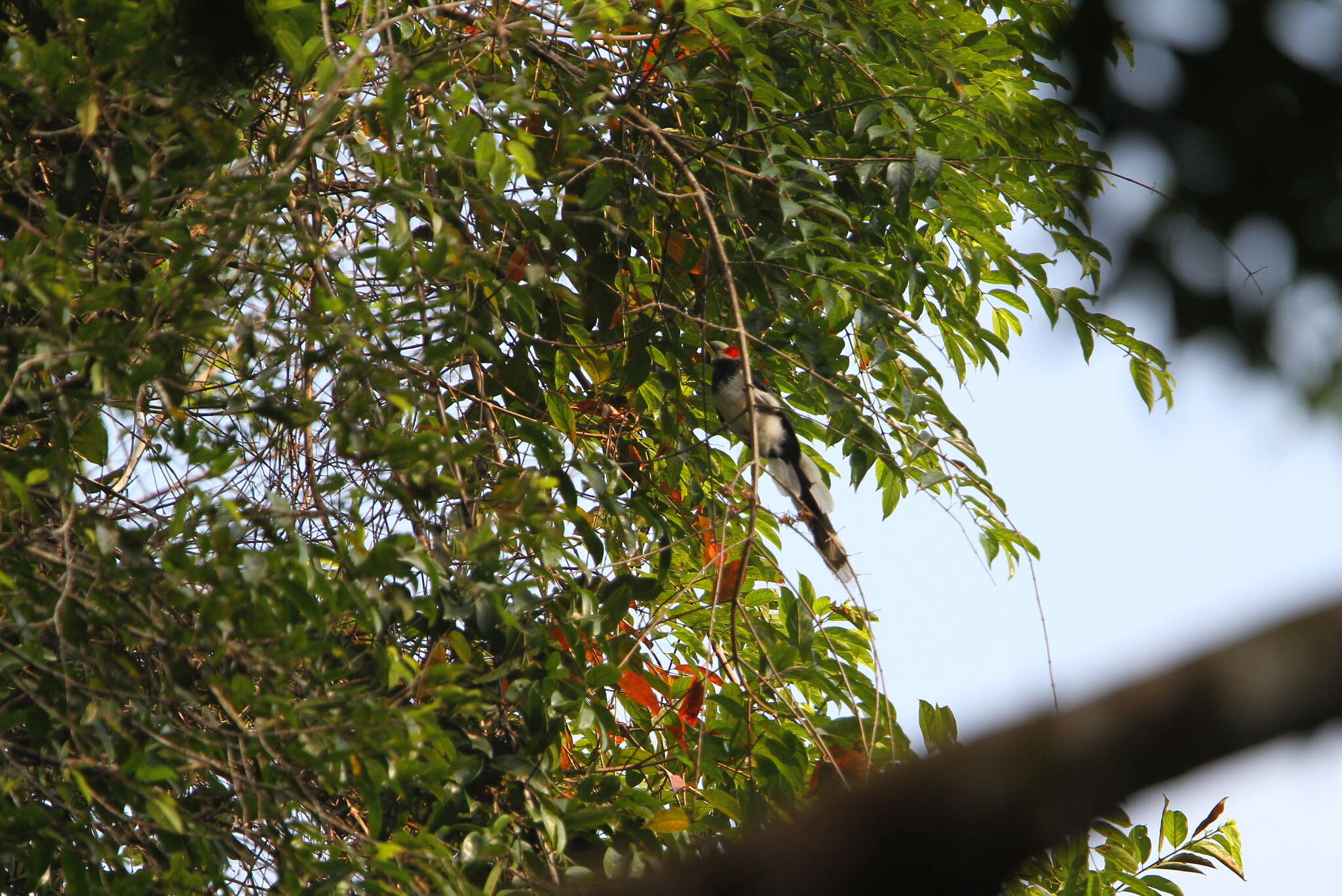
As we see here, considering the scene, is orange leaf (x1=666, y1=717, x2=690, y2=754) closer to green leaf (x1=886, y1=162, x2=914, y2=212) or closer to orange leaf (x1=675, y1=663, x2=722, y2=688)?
orange leaf (x1=675, y1=663, x2=722, y2=688)

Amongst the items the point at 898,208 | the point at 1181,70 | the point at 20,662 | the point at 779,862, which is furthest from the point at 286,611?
the point at 898,208

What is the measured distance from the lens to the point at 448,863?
6.20 feet

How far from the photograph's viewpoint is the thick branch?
57cm

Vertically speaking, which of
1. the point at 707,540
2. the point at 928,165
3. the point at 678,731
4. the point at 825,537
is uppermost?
the point at 928,165

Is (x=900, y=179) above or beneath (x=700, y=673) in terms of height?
above

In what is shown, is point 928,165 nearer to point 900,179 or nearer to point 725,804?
point 900,179

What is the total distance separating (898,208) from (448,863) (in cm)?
187

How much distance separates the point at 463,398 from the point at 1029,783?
2354 mm

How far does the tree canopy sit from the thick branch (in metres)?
0.40

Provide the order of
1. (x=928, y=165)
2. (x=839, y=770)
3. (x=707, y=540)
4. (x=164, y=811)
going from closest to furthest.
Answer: (x=164, y=811)
(x=839, y=770)
(x=928, y=165)
(x=707, y=540)

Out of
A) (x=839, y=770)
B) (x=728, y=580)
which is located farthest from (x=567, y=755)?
(x=839, y=770)

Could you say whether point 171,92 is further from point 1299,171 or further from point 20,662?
point 1299,171

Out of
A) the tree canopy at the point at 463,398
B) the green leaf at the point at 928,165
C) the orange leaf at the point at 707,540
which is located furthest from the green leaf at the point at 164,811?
the green leaf at the point at 928,165

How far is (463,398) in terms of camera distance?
2.83m
